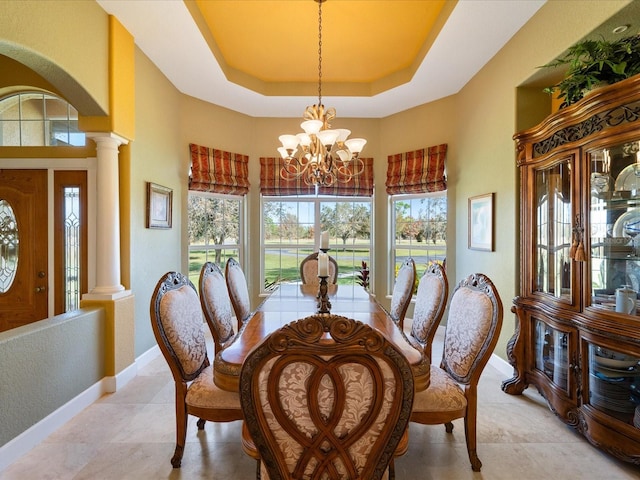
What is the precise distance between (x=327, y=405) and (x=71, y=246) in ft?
10.6

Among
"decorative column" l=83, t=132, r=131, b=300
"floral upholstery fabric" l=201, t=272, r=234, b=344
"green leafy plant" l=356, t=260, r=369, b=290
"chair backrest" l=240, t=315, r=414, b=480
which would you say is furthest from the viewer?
"green leafy plant" l=356, t=260, r=369, b=290

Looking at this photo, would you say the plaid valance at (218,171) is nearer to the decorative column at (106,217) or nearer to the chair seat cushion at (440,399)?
the decorative column at (106,217)

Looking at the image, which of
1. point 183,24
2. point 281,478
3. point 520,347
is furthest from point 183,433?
point 183,24

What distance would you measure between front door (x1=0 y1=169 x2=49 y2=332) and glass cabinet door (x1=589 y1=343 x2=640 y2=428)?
14.4 feet

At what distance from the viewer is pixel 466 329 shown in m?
1.79

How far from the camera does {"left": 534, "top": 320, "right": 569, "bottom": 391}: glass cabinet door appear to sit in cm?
223

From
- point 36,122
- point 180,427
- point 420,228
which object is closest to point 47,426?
point 180,427

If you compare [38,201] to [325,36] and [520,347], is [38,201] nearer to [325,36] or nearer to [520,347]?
[325,36]

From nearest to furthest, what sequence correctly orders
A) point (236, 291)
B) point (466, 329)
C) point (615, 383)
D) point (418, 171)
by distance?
point (466, 329) → point (615, 383) → point (236, 291) → point (418, 171)

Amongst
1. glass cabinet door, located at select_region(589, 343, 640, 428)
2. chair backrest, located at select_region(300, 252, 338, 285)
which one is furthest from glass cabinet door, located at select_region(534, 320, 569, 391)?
chair backrest, located at select_region(300, 252, 338, 285)

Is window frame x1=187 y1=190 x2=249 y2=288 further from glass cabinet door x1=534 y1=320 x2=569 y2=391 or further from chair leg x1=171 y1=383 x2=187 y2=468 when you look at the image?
glass cabinet door x1=534 y1=320 x2=569 y2=391

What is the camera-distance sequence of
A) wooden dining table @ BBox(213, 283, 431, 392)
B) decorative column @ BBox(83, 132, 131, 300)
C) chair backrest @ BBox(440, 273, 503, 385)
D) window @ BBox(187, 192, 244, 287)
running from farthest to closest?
window @ BBox(187, 192, 244, 287) < decorative column @ BBox(83, 132, 131, 300) < chair backrest @ BBox(440, 273, 503, 385) < wooden dining table @ BBox(213, 283, 431, 392)

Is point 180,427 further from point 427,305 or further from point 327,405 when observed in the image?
point 427,305

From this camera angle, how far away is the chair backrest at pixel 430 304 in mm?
2287
